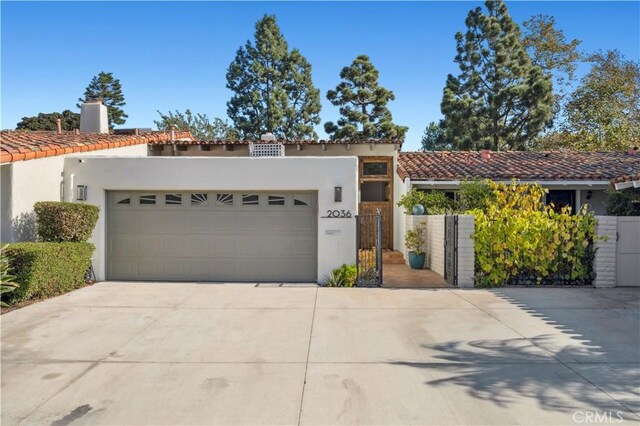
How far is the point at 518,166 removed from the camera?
52.0 ft

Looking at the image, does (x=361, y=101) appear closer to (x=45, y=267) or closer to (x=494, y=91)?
(x=494, y=91)

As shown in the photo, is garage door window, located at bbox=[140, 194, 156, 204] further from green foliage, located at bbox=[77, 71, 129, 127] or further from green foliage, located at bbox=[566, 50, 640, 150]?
green foliage, located at bbox=[77, 71, 129, 127]

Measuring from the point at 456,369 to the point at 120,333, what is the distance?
4646mm

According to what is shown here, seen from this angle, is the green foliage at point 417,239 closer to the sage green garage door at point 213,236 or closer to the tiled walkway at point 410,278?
the tiled walkway at point 410,278

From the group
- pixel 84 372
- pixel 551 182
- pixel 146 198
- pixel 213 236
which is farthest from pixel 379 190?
pixel 84 372

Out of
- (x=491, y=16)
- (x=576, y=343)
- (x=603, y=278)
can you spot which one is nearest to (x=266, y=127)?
(x=491, y=16)

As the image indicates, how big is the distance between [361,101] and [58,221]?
909 inches

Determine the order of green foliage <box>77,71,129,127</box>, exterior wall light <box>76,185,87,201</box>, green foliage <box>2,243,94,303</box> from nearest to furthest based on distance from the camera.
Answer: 1. green foliage <box>2,243,94,303</box>
2. exterior wall light <box>76,185,87,201</box>
3. green foliage <box>77,71,129,127</box>

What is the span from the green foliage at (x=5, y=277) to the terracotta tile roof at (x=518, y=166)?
34.2 ft

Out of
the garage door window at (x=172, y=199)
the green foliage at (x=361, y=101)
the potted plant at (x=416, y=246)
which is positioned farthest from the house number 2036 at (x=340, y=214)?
the green foliage at (x=361, y=101)

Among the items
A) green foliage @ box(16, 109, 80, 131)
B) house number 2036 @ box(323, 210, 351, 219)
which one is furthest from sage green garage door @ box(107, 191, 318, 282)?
green foliage @ box(16, 109, 80, 131)

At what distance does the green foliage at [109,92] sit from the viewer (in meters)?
42.0

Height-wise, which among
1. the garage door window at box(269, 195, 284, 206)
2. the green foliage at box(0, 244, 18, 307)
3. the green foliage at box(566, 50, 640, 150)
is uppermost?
the green foliage at box(566, 50, 640, 150)

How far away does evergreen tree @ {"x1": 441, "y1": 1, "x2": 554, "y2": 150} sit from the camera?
92.8 ft
